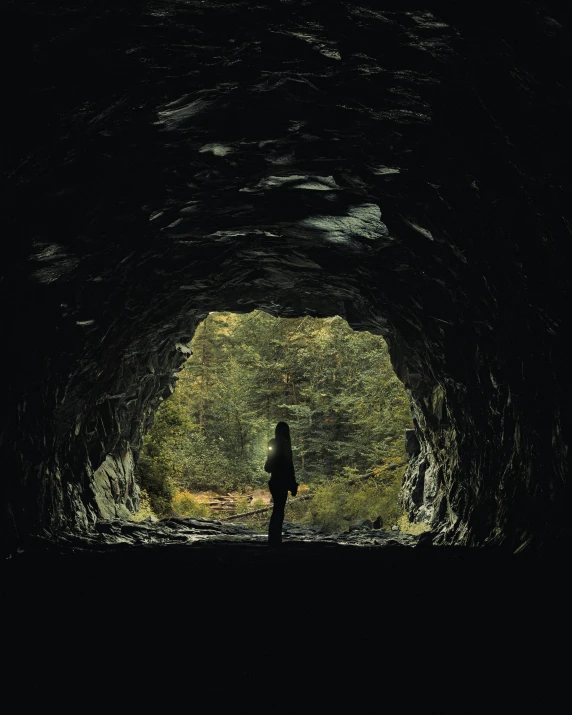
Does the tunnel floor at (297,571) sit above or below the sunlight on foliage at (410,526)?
above

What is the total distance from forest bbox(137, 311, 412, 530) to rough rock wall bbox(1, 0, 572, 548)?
13640 mm

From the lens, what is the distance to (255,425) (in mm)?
34906

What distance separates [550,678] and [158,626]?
2607mm

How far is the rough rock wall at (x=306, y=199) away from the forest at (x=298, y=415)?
44.7ft

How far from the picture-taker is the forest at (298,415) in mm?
27703

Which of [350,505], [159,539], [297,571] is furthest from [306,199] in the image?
[350,505]

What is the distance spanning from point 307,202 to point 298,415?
24.8 meters

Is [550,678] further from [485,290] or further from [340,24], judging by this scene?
[485,290]

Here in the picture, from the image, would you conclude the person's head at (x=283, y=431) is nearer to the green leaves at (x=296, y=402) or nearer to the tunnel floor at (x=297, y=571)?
the tunnel floor at (x=297, y=571)

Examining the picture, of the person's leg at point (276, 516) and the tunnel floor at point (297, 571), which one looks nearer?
the tunnel floor at point (297, 571)

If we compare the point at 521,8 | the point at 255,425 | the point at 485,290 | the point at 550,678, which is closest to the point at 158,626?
the point at 550,678

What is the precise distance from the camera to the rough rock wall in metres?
5.29

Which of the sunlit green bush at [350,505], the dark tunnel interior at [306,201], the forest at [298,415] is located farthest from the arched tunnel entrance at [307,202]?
the forest at [298,415]

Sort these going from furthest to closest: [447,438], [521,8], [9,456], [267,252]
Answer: [447,438], [267,252], [9,456], [521,8]
